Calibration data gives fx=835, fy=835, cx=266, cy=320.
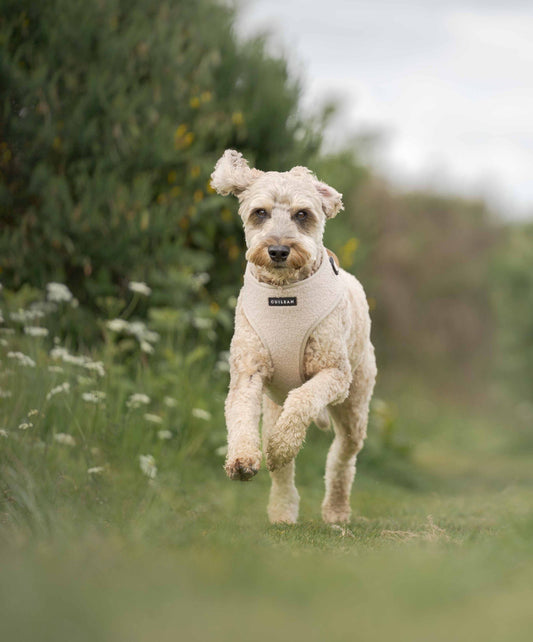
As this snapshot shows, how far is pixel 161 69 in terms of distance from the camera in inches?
333

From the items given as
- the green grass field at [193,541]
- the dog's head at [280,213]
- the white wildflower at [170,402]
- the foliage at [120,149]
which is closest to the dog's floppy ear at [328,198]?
the dog's head at [280,213]

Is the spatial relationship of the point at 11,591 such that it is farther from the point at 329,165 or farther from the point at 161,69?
the point at 329,165

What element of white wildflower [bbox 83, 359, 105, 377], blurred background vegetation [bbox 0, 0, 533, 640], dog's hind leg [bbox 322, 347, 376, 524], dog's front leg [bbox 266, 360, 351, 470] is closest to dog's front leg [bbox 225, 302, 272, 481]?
dog's front leg [bbox 266, 360, 351, 470]

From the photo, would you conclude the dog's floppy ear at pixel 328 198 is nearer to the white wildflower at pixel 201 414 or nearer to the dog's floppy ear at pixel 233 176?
the dog's floppy ear at pixel 233 176

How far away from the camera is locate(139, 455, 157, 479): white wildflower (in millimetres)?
5226

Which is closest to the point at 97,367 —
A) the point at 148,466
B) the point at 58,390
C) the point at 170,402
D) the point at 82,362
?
the point at 82,362

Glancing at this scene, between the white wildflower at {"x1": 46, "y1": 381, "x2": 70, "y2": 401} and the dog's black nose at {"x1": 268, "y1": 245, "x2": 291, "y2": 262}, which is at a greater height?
the dog's black nose at {"x1": 268, "y1": 245, "x2": 291, "y2": 262}

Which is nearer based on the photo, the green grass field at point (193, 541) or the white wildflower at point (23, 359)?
the green grass field at point (193, 541)

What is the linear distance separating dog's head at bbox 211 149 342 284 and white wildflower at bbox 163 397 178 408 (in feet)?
7.40

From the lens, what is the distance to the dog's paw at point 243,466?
4266 millimetres

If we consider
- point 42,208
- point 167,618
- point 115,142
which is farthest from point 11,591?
point 115,142

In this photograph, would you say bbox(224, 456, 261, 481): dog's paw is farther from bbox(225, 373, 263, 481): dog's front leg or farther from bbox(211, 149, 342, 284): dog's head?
bbox(211, 149, 342, 284): dog's head

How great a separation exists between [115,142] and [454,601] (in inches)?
246

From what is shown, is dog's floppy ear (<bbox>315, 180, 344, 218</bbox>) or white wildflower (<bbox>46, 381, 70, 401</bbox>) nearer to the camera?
dog's floppy ear (<bbox>315, 180, 344, 218</bbox>)
